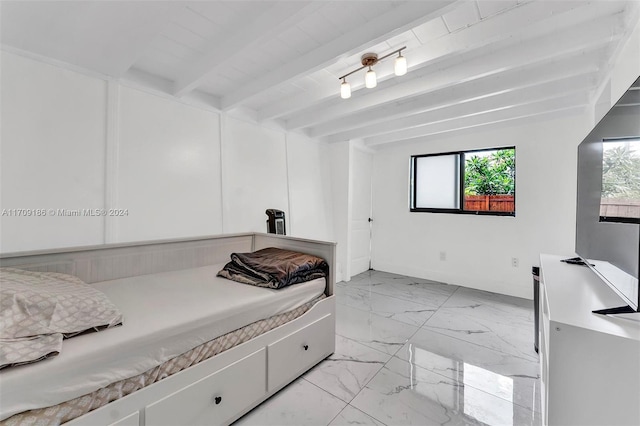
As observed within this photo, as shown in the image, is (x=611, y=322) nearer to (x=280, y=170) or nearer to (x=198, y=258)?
(x=198, y=258)

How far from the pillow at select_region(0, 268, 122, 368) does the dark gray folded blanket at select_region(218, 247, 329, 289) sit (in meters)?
0.75

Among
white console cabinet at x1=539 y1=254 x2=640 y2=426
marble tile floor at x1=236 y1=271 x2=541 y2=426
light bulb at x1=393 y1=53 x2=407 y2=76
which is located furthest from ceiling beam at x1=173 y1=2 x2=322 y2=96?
marble tile floor at x1=236 y1=271 x2=541 y2=426

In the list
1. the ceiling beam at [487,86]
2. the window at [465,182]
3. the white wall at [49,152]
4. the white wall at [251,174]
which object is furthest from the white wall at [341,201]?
the white wall at [49,152]

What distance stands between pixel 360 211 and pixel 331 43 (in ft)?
9.24

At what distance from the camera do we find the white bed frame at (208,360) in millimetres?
1055

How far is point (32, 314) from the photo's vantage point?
942 mm

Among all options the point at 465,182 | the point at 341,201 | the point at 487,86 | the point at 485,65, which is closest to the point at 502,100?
the point at 487,86

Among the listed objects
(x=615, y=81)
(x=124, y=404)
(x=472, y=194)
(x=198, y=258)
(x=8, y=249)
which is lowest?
(x=124, y=404)

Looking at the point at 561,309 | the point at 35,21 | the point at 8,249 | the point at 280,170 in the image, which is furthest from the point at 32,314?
the point at 280,170

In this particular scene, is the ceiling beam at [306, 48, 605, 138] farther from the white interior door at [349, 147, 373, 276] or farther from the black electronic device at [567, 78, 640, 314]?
the white interior door at [349, 147, 373, 276]

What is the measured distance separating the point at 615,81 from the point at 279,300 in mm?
2710

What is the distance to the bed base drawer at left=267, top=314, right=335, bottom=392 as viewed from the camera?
4.97 ft

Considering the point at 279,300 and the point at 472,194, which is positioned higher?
the point at 472,194

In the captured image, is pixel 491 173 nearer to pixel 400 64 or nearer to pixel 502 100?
pixel 502 100
